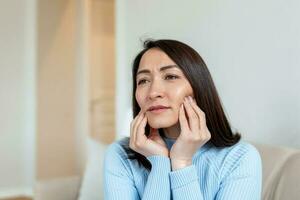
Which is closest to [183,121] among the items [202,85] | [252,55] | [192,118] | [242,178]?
[192,118]

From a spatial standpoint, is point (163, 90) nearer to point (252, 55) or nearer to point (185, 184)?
point (185, 184)

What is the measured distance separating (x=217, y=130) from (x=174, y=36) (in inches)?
Result: 42.4

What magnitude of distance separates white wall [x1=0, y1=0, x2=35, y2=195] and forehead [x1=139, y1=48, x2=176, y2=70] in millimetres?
3149

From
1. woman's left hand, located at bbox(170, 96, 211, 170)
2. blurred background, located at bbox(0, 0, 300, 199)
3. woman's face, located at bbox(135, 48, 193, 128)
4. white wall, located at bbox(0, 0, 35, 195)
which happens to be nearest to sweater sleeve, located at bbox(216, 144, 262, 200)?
woman's left hand, located at bbox(170, 96, 211, 170)

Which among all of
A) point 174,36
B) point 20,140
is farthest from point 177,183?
point 20,140

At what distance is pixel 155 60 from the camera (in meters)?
1.18

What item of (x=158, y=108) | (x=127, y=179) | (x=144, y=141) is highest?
(x=158, y=108)

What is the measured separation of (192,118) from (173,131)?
0.16m

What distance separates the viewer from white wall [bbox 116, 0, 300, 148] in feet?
4.78

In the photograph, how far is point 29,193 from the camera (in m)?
4.25

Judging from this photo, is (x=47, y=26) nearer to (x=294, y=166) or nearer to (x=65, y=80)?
(x=65, y=80)

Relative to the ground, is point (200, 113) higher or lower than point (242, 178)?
higher

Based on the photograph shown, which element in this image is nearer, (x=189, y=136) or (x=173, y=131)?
(x=189, y=136)

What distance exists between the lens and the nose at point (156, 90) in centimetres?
114
